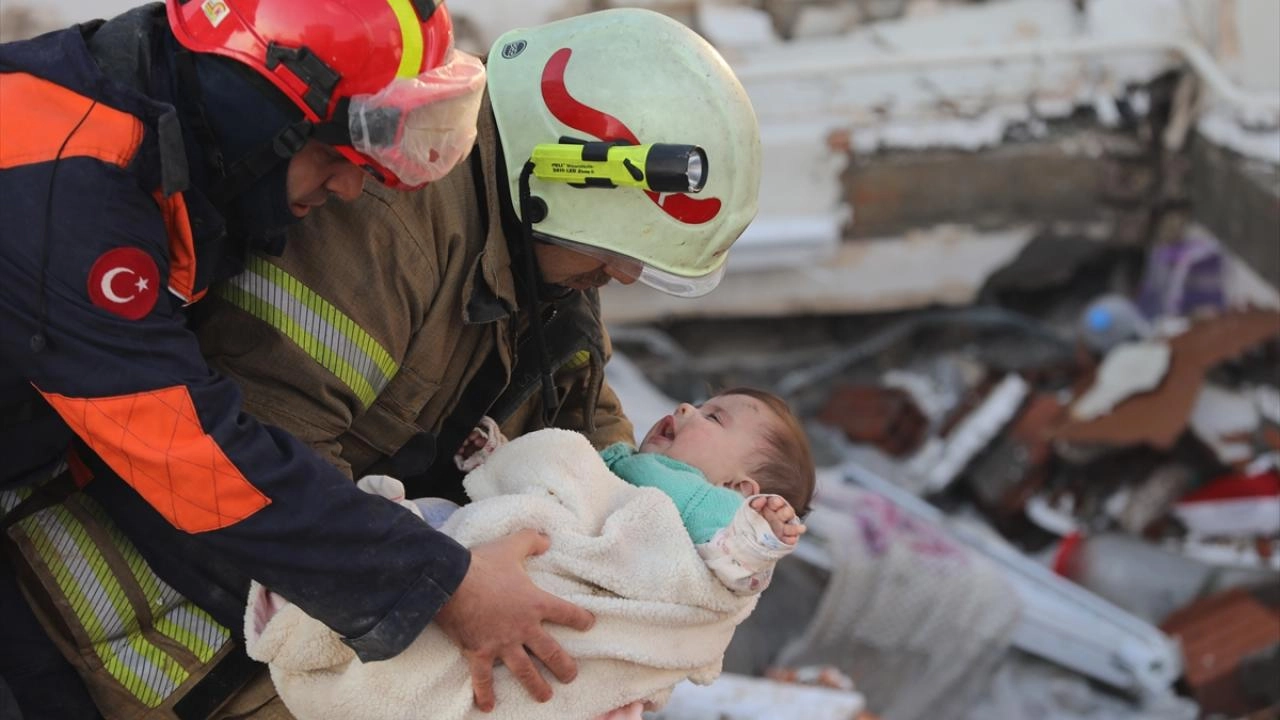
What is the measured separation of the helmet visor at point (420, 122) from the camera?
2.05 meters

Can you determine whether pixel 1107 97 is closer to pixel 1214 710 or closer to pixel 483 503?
pixel 1214 710

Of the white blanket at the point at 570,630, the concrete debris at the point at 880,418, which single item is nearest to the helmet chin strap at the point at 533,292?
the white blanket at the point at 570,630

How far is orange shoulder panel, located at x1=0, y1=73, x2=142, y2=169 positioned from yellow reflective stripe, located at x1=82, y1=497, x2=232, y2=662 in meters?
0.68

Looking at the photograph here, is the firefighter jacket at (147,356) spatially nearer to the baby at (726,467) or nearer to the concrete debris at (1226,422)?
the baby at (726,467)

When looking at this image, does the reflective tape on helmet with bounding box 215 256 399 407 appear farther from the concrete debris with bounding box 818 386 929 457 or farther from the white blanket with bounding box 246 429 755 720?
the concrete debris with bounding box 818 386 929 457

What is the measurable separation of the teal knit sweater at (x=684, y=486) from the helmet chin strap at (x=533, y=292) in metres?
0.15

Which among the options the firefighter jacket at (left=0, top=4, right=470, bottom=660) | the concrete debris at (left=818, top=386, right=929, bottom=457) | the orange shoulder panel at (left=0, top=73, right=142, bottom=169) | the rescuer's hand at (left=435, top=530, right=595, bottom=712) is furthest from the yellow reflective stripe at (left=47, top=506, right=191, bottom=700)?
the concrete debris at (left=818, top=386, right=929, bottom=457)

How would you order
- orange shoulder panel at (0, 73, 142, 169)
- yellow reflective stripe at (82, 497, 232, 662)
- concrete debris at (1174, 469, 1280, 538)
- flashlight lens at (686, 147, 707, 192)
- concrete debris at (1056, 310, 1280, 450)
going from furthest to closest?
1. concrete debris at (1056, 310, 1280, 450)
2. concrete debris at (1174, 469, 1280, 538)
3. flashlight lens at (686, 147, 707, 192)
4. yellow reflective stripe at (82, 497, 232, 662)
5. orange shoulder panel at (0, 73, 142, 169)

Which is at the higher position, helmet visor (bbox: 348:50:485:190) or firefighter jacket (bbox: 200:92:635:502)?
helmet visor (bbox: 348:50:485:190)

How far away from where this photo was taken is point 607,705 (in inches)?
95.1

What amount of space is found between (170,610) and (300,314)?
0.53 meters

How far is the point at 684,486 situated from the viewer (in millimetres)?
2635

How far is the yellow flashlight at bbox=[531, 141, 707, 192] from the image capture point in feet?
8.04

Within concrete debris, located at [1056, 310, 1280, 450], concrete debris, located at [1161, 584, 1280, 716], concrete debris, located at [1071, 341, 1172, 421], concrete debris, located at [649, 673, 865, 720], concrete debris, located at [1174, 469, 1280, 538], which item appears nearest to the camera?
concrete debris, located at [649, 673, 865, 720]
